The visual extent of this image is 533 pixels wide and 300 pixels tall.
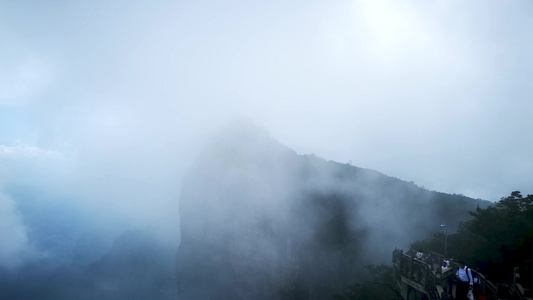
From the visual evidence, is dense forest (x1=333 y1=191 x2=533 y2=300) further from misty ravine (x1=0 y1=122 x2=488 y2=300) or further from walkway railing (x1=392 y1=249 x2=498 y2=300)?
misty ravine (x1=0 y1=122 x2=488 y2=300)

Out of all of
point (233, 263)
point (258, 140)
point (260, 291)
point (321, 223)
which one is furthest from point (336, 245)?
point (258, 140)

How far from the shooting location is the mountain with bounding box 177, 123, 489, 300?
4684 centimetres

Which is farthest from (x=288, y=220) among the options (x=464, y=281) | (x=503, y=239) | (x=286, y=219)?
(x=464, y=281)

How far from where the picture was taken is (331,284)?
151 ft

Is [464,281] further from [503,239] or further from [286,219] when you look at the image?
[286,219]

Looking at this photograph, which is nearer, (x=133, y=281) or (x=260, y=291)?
(x=260, y=291)

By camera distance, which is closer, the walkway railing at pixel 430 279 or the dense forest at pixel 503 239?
the walkway railing at pixel 430 279

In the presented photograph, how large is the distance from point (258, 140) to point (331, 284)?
30.6m

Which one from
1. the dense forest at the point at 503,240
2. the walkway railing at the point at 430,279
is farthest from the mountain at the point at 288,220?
the walkway railing at the point at 430,279

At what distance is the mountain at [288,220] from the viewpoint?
154 ft

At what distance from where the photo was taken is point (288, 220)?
174ft

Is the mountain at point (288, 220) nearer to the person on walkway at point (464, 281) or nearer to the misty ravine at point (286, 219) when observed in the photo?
the misty ravine at point (286, 219)

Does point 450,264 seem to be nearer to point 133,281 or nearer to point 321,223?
point 321,223

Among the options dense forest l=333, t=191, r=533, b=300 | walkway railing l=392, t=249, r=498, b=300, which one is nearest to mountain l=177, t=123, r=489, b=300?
dense forest l=333, t=191, r=533, b=300
